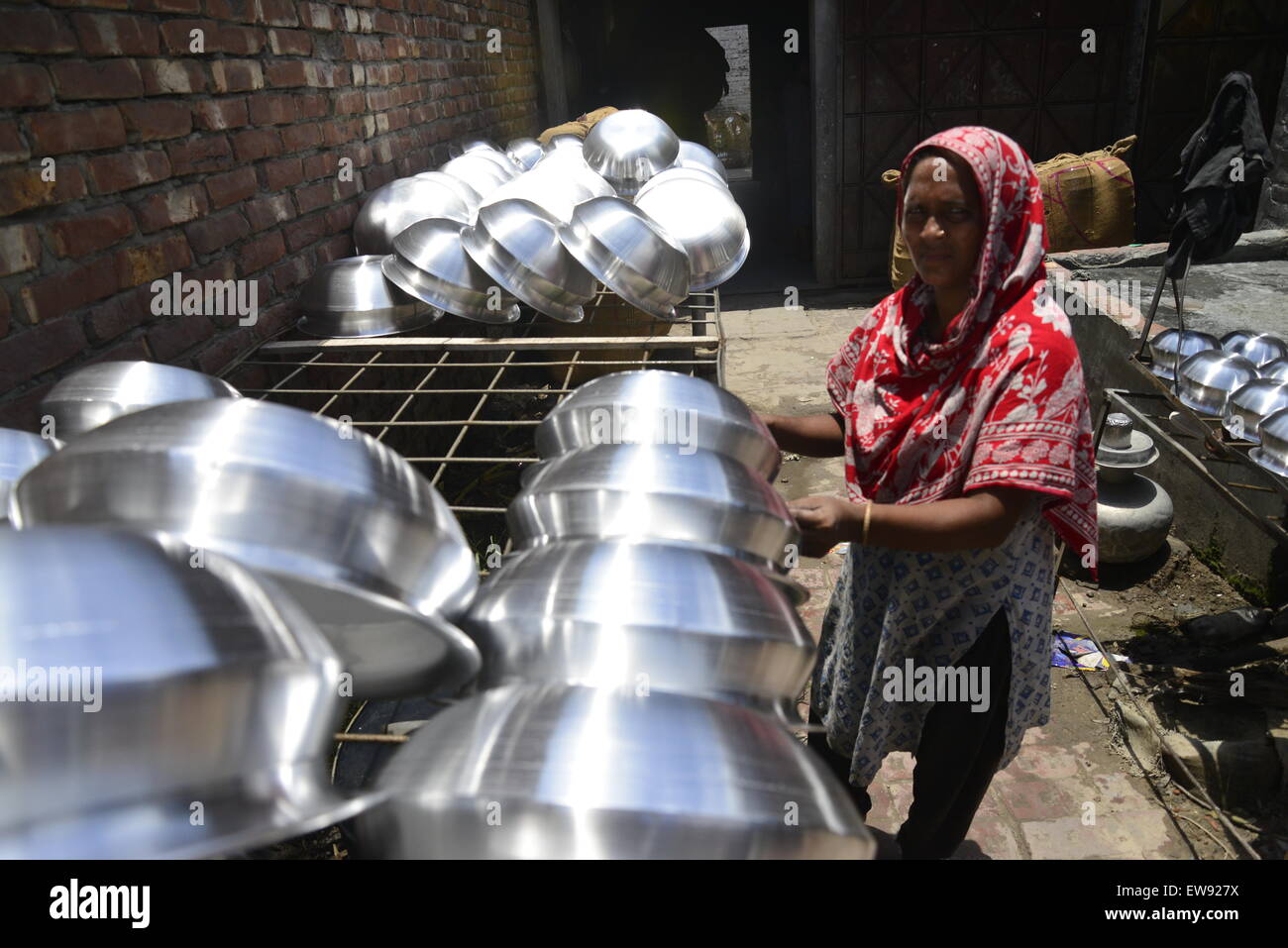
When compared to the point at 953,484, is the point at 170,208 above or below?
above

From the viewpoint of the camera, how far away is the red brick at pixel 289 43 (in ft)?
8.18

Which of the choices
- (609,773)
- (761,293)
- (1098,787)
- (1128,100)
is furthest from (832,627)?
(1128,100)

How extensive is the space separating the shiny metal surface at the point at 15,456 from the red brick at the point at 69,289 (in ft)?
1.88

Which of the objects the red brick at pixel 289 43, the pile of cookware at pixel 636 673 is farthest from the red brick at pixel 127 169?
the pile of cookware at pixel 636 673

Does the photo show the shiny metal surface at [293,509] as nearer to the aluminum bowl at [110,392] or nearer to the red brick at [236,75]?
the aluminum bowl at [110,392]

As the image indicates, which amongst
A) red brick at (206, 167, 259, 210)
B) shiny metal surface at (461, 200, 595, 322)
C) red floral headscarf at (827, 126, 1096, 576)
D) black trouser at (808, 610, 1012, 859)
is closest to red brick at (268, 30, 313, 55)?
red brick at (206, 167, 259, 210)

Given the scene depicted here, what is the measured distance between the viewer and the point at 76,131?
1.66 m

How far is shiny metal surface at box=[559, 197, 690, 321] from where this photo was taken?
2494 millimetres

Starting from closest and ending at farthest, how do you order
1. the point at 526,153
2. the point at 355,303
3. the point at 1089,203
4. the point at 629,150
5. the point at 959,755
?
the point at 959,755, the point at 355,303, the point at 629,150, the point at 526,153, the point at 1089,203

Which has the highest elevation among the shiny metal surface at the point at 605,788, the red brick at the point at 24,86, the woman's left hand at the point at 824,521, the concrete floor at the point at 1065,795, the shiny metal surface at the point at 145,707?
the red brick at the point at 24,86

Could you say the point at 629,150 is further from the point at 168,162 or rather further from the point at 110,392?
the point at 110,392

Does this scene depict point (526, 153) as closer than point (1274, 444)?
No

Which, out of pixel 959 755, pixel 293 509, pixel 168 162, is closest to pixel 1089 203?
→ pixel 959 755

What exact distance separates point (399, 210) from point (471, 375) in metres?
1.05
